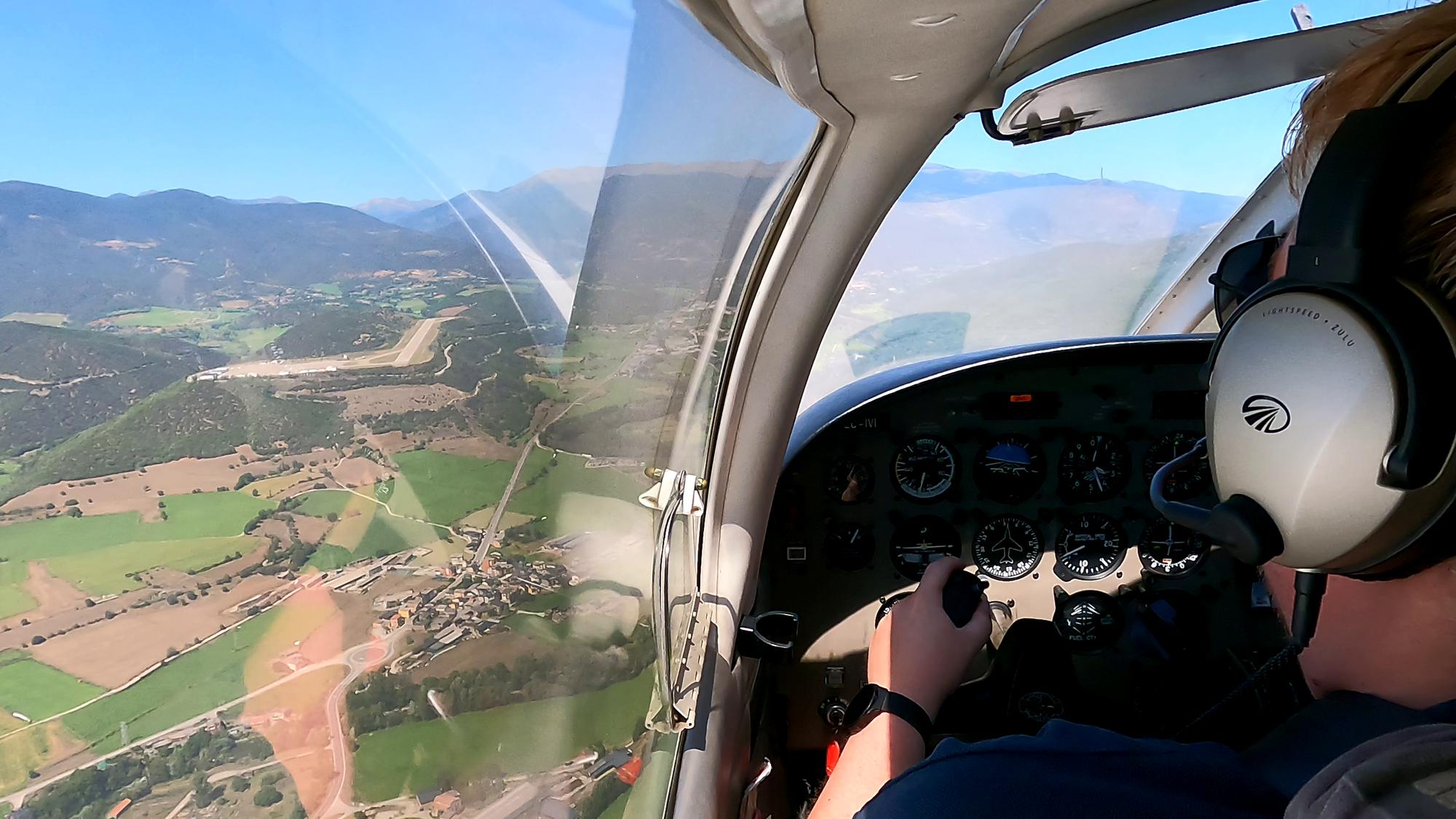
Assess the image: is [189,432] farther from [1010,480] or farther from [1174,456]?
[1174,456]

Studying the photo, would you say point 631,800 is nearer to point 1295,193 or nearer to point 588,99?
point 588,99

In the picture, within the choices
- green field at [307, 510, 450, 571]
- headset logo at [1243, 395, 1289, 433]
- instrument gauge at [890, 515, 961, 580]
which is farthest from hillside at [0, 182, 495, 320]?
instrument gauge at [890, 515, 961, 580]

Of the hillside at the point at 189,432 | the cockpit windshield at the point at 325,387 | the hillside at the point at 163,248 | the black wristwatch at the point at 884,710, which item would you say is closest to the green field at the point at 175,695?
the cockpit windshield at the point at 325,387

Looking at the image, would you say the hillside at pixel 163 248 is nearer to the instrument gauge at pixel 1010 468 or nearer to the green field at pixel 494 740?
the green field at pixel 494 740

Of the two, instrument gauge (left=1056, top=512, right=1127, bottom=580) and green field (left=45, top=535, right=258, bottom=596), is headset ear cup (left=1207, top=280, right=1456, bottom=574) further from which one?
instrument gauge (left=1056, top=512, right=1127, bottom=580)

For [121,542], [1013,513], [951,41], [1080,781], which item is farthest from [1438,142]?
[1013,513]

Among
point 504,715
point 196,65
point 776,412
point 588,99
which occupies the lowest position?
point 504,715

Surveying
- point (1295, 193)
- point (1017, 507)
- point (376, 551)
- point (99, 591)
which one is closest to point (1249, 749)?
point (1295, 193)
